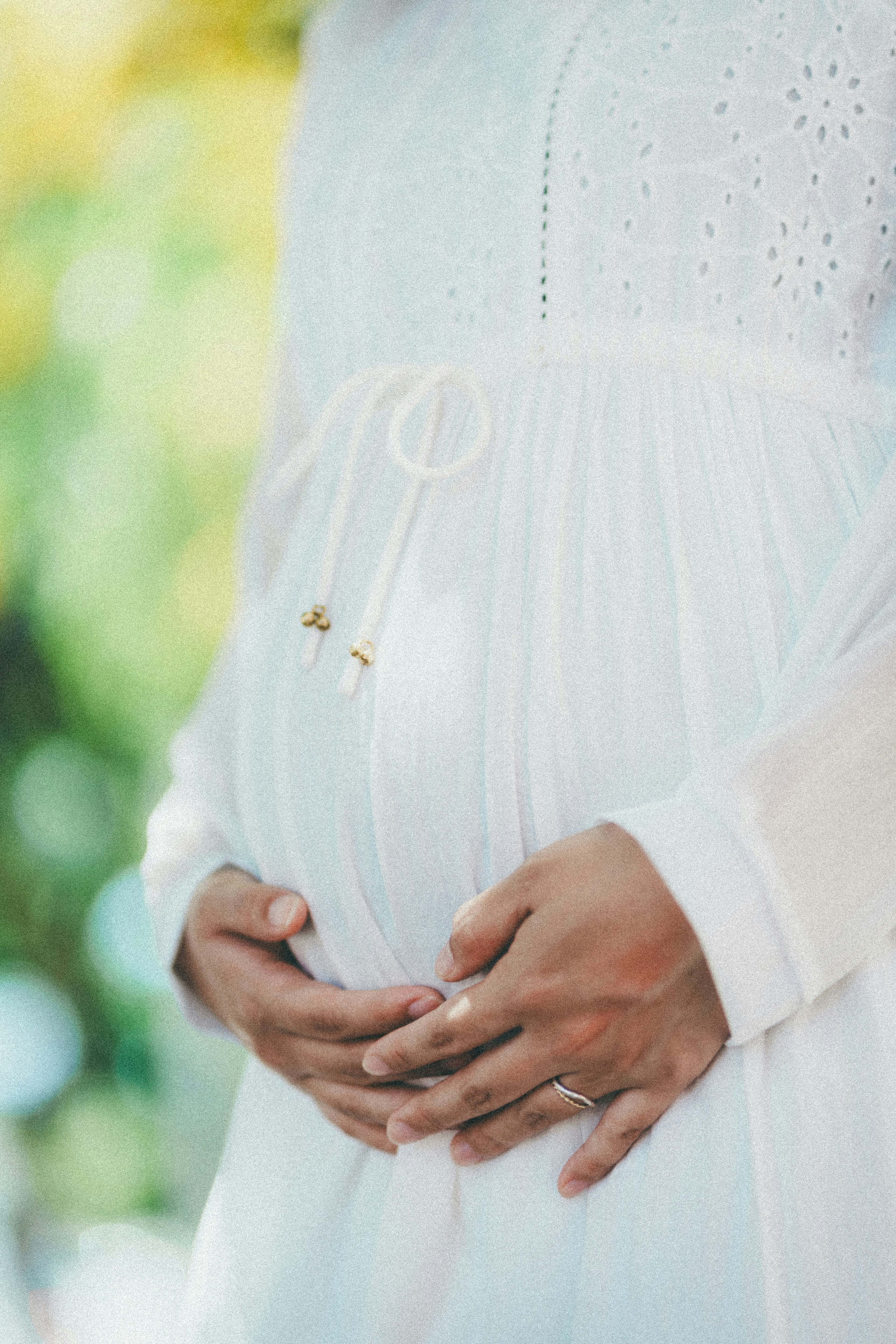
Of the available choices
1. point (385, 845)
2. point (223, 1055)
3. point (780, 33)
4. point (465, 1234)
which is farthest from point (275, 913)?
point (223, 1055)

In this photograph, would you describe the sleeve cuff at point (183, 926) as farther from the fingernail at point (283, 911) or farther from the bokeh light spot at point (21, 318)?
the bokeh light spot at point (21, 318)

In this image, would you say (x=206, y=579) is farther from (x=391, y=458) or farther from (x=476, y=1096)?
(x=476, y=1096)

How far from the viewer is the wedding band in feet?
1.99

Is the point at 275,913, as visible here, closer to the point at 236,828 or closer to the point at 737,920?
the point at 236,828

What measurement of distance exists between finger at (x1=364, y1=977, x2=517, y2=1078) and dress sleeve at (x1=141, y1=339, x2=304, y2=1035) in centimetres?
27

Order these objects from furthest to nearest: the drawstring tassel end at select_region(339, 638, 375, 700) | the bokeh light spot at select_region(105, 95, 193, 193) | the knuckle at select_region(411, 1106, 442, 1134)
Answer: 1. the bokeh light spot at select_region(105, 95, 193, 193)
2. the drawstring tassel end at select_region(339, 638, 375, 700)
3. the knuckle at select_region(411, 1106, 442, 1134)

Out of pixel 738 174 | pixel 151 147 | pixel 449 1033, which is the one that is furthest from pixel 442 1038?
pixel 151 147

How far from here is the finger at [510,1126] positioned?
618mm

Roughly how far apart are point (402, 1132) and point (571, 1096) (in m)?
0.13

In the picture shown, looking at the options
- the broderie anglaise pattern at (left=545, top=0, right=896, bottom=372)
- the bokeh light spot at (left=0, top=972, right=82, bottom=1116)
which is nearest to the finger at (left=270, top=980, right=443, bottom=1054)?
the broderie anglaise pattern at (left=545, top=0, right=896, bottom=372)

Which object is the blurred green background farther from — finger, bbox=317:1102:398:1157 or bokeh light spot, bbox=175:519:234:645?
finger, bbox=317:1102:398:1157

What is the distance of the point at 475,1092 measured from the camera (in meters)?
0.62

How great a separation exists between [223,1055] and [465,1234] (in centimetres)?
209

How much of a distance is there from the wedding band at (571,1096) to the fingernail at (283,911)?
0.81 feet
